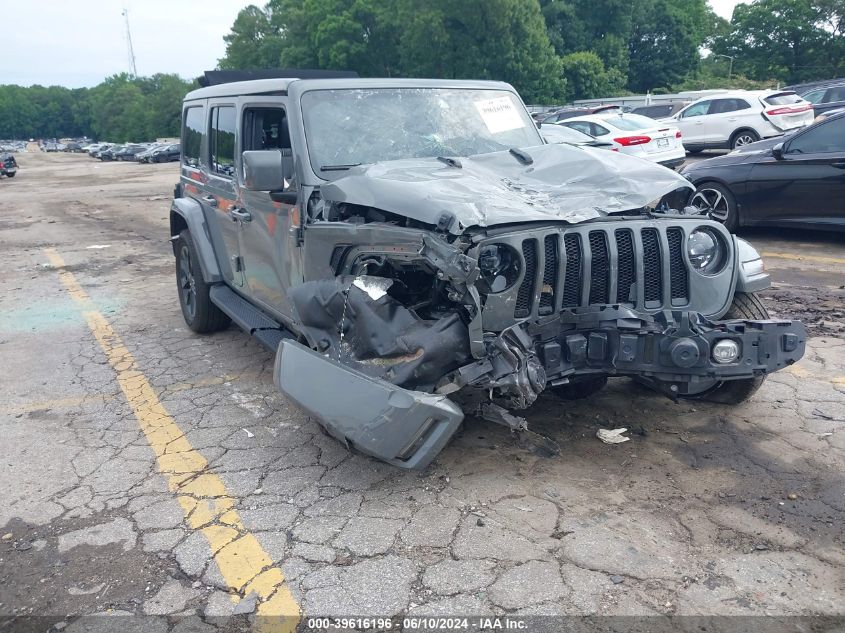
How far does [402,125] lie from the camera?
182 inches

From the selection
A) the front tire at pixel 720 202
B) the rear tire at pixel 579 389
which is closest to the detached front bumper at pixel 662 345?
the rear tire at pixel 579 389

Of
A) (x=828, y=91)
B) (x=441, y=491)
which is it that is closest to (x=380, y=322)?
(x=441, y=491)

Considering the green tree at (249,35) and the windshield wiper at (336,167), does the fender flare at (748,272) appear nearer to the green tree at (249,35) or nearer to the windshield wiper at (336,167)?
the windshield wiper at (336,167)

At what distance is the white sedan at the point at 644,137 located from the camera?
14.4m

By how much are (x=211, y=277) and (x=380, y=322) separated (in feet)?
9.44

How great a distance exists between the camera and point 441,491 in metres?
3.58

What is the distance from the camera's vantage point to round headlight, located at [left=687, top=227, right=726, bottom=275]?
3717mm

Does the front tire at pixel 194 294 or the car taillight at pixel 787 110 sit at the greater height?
the car taillight at pixel 787 110

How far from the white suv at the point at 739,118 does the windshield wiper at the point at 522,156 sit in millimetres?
15700

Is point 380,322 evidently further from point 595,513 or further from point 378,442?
point 595,513

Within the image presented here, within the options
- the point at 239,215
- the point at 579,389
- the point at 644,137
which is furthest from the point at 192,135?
the point at 644,137

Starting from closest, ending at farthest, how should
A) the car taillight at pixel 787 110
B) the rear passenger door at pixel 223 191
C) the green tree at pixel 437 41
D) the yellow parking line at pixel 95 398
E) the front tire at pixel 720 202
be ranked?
the yellow parking line at pixel 95 398 → the rear passenger door at pixel 223 191 → the front tire at pixel 720 202 → the car taillight at pixel 787 110 → the green tree at pixel 437 41

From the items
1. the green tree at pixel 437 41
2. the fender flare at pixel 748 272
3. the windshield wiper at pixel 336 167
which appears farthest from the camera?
the green tree at pixel 437 41

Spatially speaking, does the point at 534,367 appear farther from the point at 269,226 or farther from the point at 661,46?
the point at 661,46
